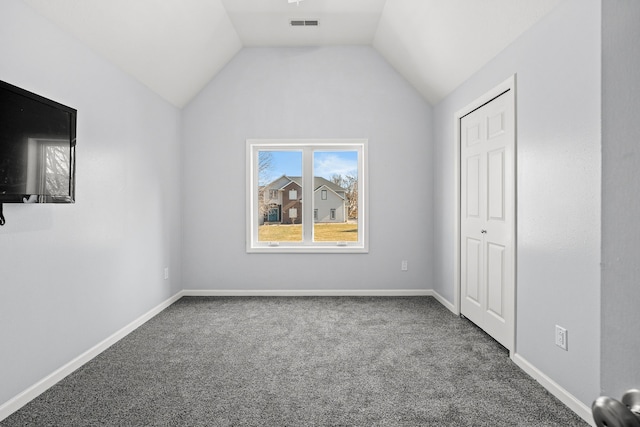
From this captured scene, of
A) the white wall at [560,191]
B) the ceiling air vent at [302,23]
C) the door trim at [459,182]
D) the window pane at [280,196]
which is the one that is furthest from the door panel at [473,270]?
the ceiling air vent at [302,23]

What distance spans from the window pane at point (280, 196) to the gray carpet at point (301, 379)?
4.49 feet

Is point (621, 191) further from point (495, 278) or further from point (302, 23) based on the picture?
point (302, 23)

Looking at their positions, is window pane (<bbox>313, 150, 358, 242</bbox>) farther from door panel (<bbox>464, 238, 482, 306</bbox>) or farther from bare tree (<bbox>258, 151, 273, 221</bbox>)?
door panel (<bbox>464, 238, 482, 306</bbox>)

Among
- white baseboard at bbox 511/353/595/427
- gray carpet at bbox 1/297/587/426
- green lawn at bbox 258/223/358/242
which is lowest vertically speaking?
gray carpet at bbox 1/297/587/426

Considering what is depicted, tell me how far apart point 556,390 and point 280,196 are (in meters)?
3.49

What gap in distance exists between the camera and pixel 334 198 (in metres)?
4.86

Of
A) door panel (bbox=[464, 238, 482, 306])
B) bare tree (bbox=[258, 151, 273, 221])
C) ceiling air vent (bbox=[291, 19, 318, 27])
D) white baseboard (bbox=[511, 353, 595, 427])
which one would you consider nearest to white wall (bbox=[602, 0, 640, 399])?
white baseboard (bbox=[511, 353, 595, 427])

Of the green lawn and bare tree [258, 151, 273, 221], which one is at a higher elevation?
bare tree [258, 151, 273, 221]

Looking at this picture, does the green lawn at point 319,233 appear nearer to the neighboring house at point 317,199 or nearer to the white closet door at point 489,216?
the neighboring house at point 317,199

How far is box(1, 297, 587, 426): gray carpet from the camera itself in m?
2.01

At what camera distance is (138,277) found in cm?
356

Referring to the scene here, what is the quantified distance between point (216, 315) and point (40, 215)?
1.96m

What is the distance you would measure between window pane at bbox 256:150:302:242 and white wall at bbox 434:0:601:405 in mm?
2683

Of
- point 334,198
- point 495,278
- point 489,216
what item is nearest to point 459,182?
point 489,216
